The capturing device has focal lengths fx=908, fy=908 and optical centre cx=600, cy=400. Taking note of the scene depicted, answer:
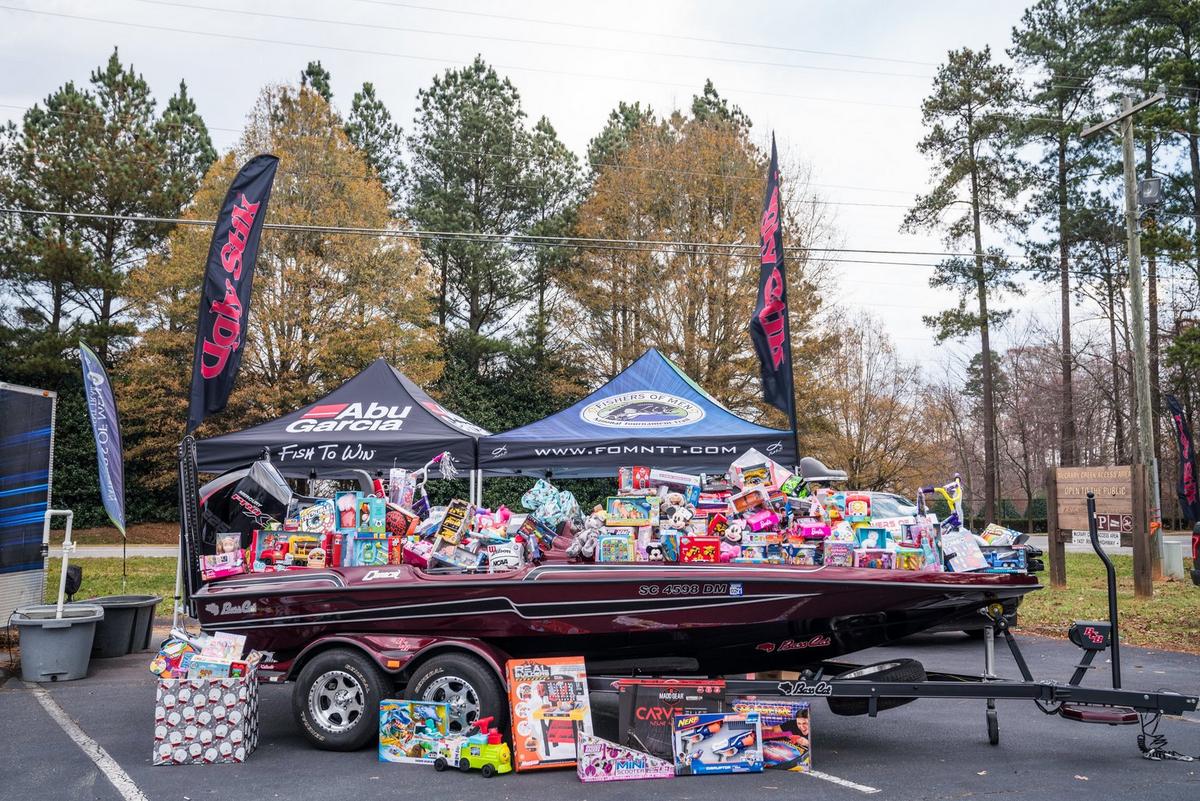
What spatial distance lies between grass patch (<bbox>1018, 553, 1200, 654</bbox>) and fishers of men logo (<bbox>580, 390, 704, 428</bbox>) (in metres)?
5.38

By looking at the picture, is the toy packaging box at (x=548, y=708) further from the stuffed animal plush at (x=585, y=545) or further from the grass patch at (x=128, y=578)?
the grass patch at (x=128, y=578)

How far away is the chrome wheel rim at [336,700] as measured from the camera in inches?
238

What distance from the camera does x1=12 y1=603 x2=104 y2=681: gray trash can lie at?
838 centimetres

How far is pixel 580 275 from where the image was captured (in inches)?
1109

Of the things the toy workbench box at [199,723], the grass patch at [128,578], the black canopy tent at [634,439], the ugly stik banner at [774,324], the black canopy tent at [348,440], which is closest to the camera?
the toy workbench box at [199,723]

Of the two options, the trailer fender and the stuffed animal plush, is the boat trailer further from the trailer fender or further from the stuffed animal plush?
the stuffed animal plush

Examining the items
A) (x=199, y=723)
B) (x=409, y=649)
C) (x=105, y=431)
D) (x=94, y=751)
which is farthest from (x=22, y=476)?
(x=409, y=649)

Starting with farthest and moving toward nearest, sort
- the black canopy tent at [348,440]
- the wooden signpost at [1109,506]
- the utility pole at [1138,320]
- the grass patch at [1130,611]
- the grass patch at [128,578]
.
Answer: the utility pole at [1138,320], the grass patch at [128,578], the wooden signpost at [1109,506], the grass patch at [1130,611], the black canopy tent at [348,440]

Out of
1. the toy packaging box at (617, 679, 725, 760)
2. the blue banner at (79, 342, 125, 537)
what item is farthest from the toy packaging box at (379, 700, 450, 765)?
the blue banner at (79, 342, 125, 537)

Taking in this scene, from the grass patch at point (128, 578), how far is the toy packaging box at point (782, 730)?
394 inches

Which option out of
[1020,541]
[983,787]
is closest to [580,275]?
[1020,541]

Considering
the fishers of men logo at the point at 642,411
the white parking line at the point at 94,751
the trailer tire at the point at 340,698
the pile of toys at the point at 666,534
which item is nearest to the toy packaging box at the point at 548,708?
the pile of toys at the point at 666,534

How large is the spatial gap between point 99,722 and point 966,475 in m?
40.4

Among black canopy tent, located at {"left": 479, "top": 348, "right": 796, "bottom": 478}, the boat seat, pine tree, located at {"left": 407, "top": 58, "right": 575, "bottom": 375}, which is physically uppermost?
pine tree, located at {"left": 407, "top": 58, "right": 575, "bottom": 375}
